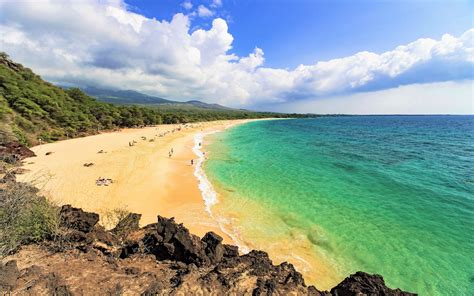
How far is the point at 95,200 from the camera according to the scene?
16000mm

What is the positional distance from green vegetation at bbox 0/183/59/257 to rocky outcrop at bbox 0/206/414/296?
1.20 ft

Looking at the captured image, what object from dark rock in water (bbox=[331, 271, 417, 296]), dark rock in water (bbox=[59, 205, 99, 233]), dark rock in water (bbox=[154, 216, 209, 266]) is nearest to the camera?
dark rock in water (bbox=[331, 271, 417, 296])

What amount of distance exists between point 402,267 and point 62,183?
23591mm

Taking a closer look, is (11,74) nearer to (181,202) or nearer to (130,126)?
(130,126)

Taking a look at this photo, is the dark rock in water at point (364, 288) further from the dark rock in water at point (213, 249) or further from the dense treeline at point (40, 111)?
the dense treeline at point (40, 111)

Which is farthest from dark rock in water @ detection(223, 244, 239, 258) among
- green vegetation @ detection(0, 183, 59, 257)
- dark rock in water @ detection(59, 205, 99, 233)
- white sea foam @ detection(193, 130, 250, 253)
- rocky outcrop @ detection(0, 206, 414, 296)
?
green vegetation @ detection(0, 183, 59, 257)

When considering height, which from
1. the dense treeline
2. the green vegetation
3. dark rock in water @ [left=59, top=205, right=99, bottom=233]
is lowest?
dark rock in water @ [left=59, top=205, right=99, bottom=233]

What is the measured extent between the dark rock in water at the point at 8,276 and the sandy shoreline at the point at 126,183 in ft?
13.2

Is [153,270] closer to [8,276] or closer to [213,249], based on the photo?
[213,249]

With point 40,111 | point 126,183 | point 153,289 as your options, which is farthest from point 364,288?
point 40,111

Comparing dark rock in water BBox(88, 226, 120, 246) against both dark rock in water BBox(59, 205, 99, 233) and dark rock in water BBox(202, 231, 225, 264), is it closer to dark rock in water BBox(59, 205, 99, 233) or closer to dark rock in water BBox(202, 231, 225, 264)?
dark rock in water BBox(59, 205, 99, 233)

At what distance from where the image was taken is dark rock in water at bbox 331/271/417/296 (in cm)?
613

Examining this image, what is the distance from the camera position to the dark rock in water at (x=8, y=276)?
533 centimetres

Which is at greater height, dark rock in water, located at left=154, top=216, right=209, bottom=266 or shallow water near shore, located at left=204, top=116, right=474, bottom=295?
dark rock in water, located at left=154, top=216, right=209, bottom=266
